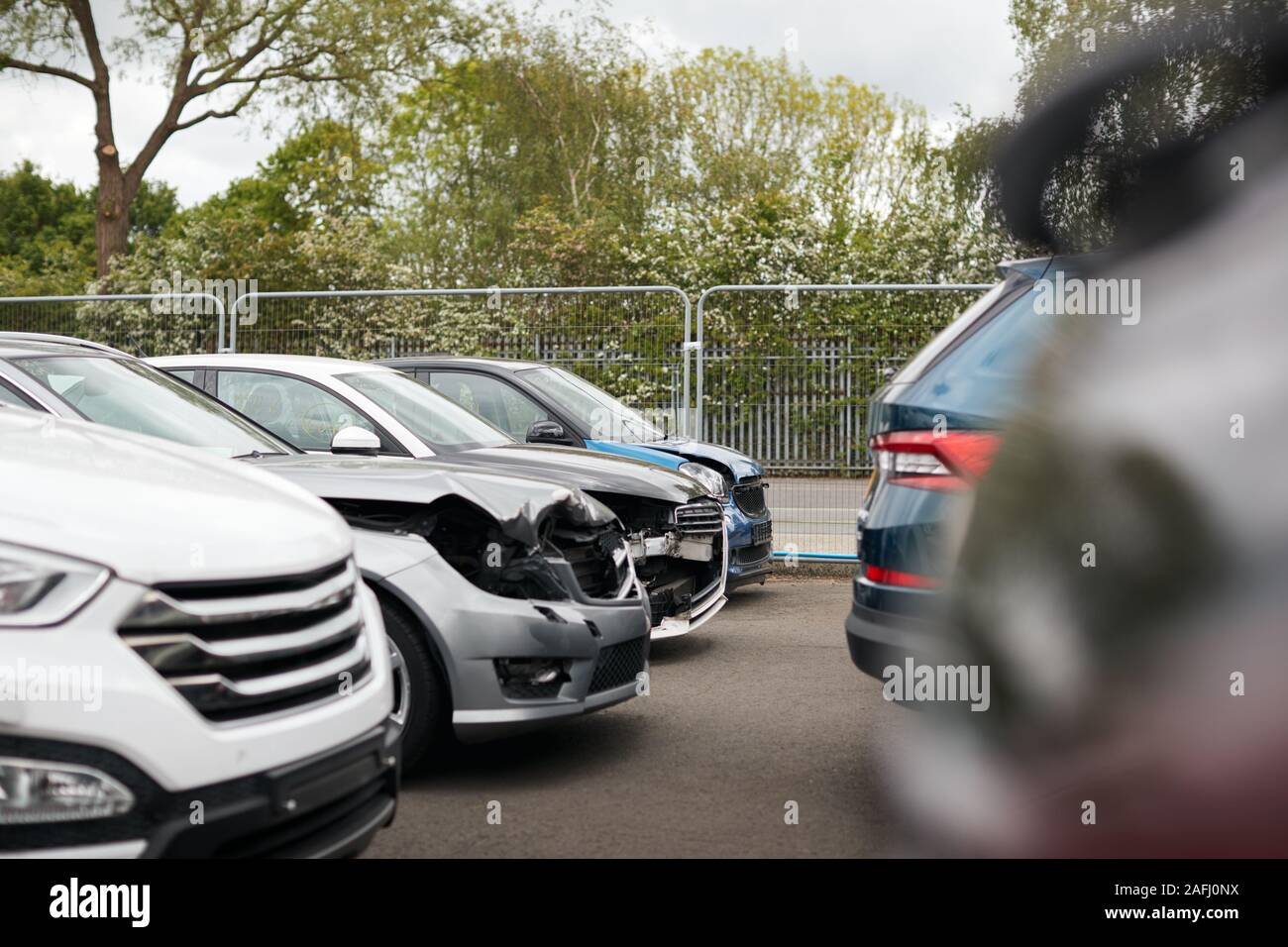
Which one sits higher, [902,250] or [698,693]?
[902,250]

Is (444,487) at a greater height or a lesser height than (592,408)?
lesser

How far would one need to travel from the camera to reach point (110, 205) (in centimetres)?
2784

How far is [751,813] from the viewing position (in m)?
4.44

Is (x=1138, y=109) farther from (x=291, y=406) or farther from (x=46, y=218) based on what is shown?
(x=46, y=218)

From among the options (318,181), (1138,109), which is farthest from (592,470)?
(318,181)

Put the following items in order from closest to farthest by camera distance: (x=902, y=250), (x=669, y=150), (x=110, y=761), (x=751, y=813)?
(x=110, y=761), (x=751, y=813), (x=902, y=250), (x=669, y=150)

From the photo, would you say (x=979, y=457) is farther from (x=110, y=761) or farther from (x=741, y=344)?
(x=741, y=344)

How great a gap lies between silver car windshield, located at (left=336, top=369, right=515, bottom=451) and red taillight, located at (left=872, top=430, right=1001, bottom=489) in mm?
3697

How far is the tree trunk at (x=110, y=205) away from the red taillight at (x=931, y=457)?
2697 centimetres

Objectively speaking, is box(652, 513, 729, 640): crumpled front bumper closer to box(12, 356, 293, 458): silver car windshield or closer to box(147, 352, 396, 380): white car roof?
box(12, 356, 293, 458): silver car windshield

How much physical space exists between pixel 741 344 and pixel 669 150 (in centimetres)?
3140

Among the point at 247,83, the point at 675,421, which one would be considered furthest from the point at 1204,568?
the point at 247,83

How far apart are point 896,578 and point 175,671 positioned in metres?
2.08

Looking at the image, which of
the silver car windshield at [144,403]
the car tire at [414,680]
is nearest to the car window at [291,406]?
the silver car windshield at [144,403]
